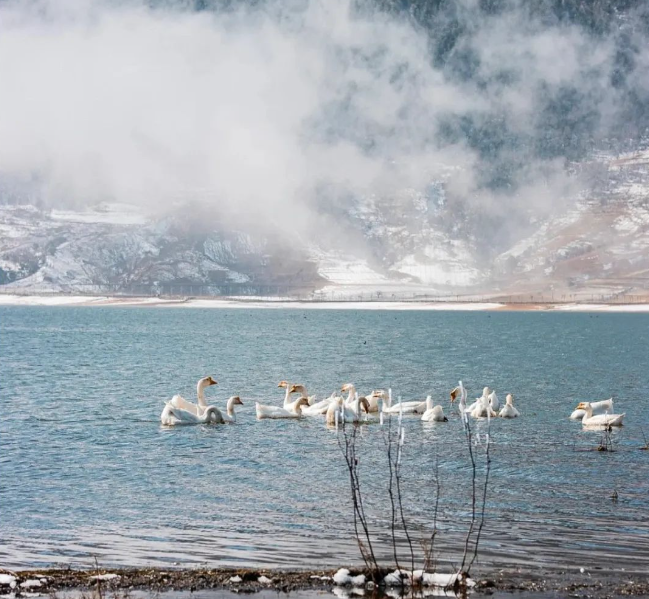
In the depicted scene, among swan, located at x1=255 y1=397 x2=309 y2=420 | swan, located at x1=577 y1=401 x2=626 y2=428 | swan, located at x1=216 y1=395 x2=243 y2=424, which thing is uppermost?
swan, located at x1=577 y1=401 x2=626 y2=428

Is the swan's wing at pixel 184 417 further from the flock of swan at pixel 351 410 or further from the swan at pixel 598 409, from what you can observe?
the swan at pixel 598 409

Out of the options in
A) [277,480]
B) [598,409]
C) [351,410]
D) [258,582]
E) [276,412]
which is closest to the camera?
[258,582]

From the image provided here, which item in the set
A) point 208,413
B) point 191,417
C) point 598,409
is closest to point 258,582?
point 208,413

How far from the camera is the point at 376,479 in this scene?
90.7 ft

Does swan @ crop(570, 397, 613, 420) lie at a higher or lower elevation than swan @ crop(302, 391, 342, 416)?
higher

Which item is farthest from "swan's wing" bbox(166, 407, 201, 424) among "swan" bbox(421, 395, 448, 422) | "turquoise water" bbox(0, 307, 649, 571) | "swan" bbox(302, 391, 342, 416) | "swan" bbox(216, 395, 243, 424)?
"swan" bbox(421, 395, 448, 422)

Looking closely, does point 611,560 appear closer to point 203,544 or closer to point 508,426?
point 203,544

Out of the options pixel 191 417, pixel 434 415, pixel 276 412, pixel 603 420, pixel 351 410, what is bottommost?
pixel 276 412

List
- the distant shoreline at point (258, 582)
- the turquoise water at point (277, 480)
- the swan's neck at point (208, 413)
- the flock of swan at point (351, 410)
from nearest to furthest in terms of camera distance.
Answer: the distant shoreline at point (258, 582), the turquoise water at point (277, 480), the flock of swan at point (351, 410), the swan's neck at point (208, 413)

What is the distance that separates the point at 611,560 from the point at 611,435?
59.6ft

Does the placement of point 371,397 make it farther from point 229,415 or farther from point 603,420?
point 603,420

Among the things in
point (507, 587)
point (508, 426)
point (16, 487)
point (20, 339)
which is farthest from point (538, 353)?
point (507, 587)

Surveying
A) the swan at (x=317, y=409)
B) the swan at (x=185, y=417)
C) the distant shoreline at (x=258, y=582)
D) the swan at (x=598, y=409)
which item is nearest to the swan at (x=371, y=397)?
the swan at (x=317, y=409)

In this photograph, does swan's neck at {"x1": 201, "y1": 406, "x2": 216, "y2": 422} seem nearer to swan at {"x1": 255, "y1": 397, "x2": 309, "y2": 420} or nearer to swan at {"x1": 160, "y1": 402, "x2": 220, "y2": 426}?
swan at {"x1": 160, "y1": 402, "x2": 220, "y2": 426}
